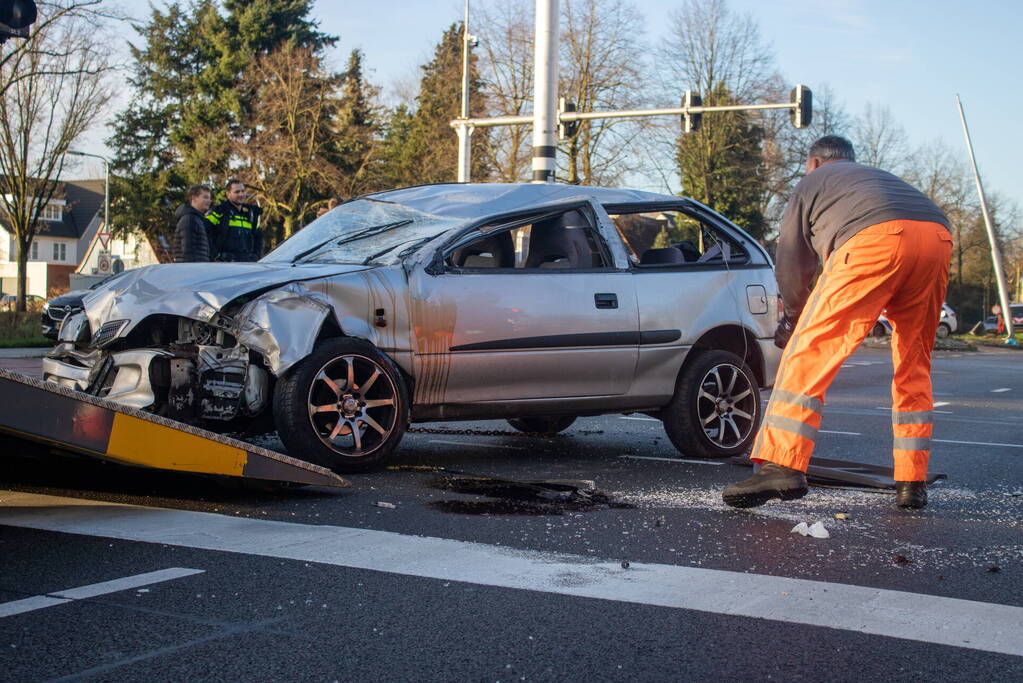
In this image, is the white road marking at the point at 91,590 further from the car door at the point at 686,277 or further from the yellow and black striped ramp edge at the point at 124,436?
the car door at the point at 686,277

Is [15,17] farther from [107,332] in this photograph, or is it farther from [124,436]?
[124,436]

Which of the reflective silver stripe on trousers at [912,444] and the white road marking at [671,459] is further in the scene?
the white road marking at [671,459]

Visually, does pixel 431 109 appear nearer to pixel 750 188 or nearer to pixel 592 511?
pixel 750 188

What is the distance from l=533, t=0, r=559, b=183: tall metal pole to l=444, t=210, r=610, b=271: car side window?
8588 mm

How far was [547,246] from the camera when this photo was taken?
7.05m

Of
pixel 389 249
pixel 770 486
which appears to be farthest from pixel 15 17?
pixel 770 486

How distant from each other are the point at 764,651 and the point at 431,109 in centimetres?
5288

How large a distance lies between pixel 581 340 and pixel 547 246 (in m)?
0.73

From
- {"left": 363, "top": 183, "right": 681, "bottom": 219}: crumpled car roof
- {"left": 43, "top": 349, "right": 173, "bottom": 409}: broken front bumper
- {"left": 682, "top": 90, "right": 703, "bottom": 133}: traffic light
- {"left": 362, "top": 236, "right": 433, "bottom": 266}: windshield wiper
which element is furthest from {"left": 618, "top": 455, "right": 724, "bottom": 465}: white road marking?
{"left": 682, "top": 90, "right": 703, "bottom": 133}: traffic light

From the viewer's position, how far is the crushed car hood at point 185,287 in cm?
584

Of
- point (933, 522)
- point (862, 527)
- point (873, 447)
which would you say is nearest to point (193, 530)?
point (862, 527)

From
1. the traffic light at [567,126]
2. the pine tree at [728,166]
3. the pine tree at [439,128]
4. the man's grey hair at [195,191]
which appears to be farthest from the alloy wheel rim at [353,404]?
the pine tree at [728,166]

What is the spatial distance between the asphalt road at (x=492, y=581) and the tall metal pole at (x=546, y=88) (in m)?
10.0

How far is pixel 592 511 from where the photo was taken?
5113 millimetres
